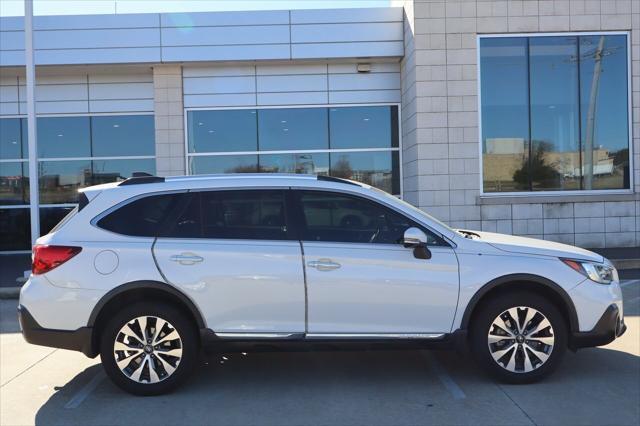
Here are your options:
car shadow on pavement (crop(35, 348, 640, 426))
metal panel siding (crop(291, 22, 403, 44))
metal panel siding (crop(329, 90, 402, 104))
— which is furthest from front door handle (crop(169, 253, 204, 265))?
metal panel siding (crop(329, 90, 402, 104))

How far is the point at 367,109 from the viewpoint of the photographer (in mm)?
15008

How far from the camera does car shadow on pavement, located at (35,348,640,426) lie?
173 inches

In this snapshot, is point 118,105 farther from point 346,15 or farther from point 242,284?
point 242,284

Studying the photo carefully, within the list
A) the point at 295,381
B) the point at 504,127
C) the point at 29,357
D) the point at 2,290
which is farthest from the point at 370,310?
the point at 504,127

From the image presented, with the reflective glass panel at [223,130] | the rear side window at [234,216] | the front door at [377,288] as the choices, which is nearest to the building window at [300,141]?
the reflective glass panel at [223,130]

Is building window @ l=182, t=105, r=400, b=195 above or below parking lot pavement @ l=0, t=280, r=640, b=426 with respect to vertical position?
above

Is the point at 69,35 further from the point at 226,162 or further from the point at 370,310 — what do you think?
the point at 370,310

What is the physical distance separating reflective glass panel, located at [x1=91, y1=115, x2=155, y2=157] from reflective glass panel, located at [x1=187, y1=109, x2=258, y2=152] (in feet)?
4.40

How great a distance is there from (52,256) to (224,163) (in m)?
10.2

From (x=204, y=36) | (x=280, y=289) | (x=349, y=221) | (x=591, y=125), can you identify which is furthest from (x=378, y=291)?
(x=204, y=36)

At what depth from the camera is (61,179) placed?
1559cm

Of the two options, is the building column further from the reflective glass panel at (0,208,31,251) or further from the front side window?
the front side window

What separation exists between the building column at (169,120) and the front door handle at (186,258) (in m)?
10.2

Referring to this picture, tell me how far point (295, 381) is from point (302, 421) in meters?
0.91
